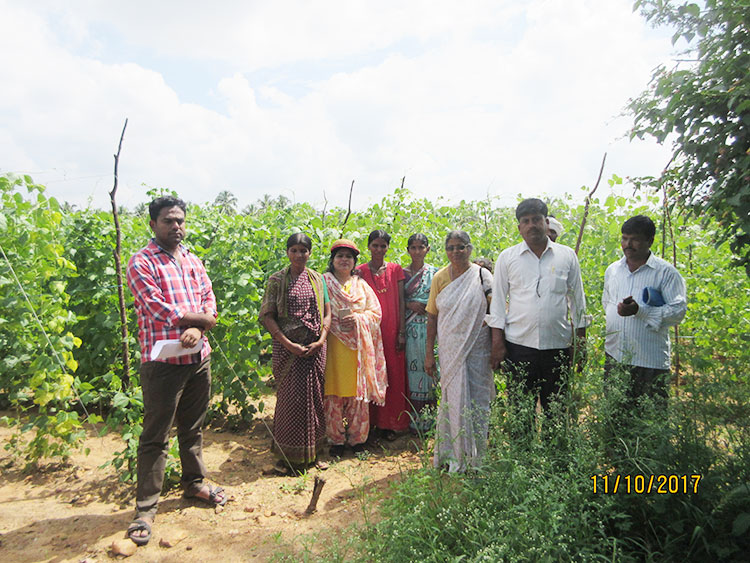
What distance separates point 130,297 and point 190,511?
2233 mm

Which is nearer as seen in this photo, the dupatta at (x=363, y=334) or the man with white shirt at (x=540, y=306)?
the man with white shirt at (x=540, y=306)

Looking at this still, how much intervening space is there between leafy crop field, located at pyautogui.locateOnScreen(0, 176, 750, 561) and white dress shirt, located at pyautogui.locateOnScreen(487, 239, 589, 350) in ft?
0.90

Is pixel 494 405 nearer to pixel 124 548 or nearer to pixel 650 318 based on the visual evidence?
pixel 650 318

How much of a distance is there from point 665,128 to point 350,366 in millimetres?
2701

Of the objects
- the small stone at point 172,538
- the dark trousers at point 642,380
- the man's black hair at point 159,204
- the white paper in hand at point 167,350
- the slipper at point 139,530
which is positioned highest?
the man's black hair at point 159,204

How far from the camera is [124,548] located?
2539mm

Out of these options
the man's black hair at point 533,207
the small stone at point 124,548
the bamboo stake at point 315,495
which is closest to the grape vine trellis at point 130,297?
the small stone at point 124,548

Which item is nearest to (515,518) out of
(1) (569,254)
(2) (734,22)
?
(1) (569,254)

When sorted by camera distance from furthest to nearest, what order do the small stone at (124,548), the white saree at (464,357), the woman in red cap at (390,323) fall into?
the woman in red cap at (390,323), the white saree at (464,357), the small stone at (124,548)

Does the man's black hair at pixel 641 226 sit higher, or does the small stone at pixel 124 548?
the man's black hair at pixel 641 226

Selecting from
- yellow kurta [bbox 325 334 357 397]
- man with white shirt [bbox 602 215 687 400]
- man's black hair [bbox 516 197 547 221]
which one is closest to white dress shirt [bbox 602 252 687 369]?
Answer: man with white shirt [bbox 602 215 687 400]

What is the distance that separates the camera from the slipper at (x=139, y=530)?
8.59 ft

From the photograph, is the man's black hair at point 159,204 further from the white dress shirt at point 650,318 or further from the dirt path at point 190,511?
the white dress shirt at point 650,318
